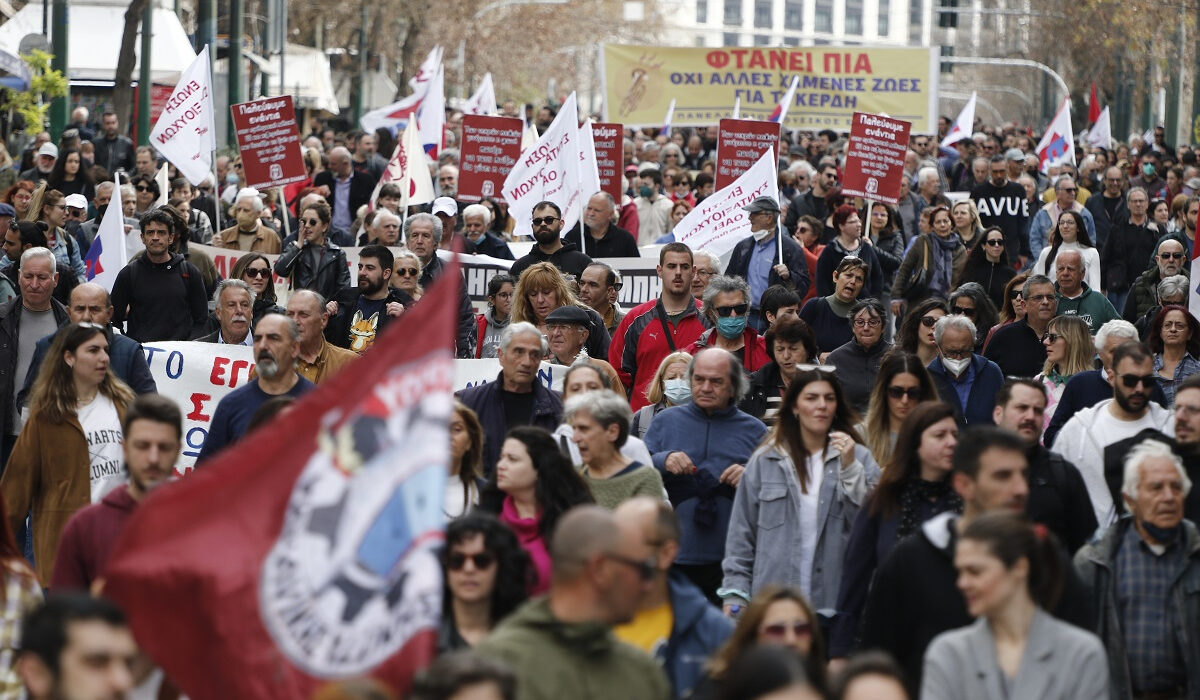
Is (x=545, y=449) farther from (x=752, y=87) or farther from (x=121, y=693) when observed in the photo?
(x=752, y=87)

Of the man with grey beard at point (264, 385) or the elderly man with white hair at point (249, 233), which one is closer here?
the man with grey beard at point (264, 385)

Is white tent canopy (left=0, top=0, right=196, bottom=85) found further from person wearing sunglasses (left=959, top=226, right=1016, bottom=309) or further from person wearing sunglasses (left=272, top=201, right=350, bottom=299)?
person wearing sunglasses (left=272, top=201, right=350, bottom=299)

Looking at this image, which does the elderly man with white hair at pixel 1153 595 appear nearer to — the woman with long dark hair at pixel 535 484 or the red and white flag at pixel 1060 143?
the woman with long dark hair at pixel 535 484

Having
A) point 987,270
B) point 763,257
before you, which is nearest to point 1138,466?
point 763,257

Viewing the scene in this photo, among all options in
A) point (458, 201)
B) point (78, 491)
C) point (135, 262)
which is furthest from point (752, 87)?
point (78, 491)

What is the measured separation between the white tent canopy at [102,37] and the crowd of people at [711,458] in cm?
2024

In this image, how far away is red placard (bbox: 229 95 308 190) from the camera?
663 inches

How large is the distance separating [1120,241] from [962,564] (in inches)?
524

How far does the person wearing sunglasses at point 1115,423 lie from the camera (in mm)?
8383

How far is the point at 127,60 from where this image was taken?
89.5 feet

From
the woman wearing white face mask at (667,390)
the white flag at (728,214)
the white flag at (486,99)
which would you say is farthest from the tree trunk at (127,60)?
the woman wearing white face mask at (667,390)

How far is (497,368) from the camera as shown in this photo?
10.8 meters

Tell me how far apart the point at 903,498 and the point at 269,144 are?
10.8 m

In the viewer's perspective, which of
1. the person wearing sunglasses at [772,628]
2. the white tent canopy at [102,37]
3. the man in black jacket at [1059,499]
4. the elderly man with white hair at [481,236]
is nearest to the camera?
the person wearing sunglasses at [772,628]
